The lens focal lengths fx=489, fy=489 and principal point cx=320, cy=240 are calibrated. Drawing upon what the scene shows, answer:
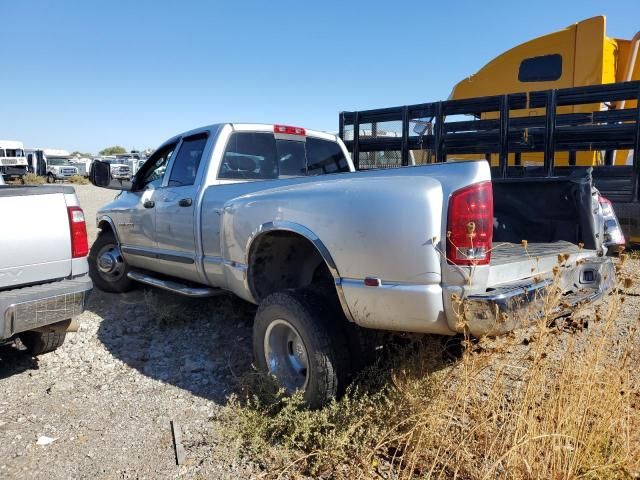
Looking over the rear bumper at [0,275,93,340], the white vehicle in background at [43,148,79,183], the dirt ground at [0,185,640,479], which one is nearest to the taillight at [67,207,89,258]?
the rear bumper at [0,275,93,340]

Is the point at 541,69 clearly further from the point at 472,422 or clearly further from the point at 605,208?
the point at 472,422

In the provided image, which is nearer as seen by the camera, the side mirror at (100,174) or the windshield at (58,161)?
the side mirror at (100,174)

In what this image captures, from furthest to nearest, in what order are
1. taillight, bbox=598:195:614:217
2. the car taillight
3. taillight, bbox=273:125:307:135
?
taillight, bbox=273:125:307:135 → taillight, bbox=598:195:614:217 → the car taillight

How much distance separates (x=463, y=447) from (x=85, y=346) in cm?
343

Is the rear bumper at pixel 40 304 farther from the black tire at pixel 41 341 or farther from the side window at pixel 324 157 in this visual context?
the side window at pixel 324 157

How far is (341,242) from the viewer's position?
2758 millimetres

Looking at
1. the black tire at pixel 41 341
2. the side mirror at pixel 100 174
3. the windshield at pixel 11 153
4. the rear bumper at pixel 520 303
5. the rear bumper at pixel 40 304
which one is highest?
the windshield at pixel 11 153

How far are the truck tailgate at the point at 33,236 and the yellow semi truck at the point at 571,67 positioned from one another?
20.6 feet

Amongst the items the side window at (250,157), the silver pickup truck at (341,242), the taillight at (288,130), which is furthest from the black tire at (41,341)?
the taillight at (288,130)

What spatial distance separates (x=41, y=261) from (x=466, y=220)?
2906mm

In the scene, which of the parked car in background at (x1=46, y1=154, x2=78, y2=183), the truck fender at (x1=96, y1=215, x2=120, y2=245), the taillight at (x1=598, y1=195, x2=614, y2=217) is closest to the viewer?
the taillight at (x1=598, y1=195, x2=614, y2=217)

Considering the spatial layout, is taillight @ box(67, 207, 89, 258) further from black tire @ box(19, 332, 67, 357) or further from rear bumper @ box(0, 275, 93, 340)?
black tire @ box(19, 332, 67, 357)

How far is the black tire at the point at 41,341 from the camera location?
13.0 ft

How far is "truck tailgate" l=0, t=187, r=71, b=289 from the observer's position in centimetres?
326
